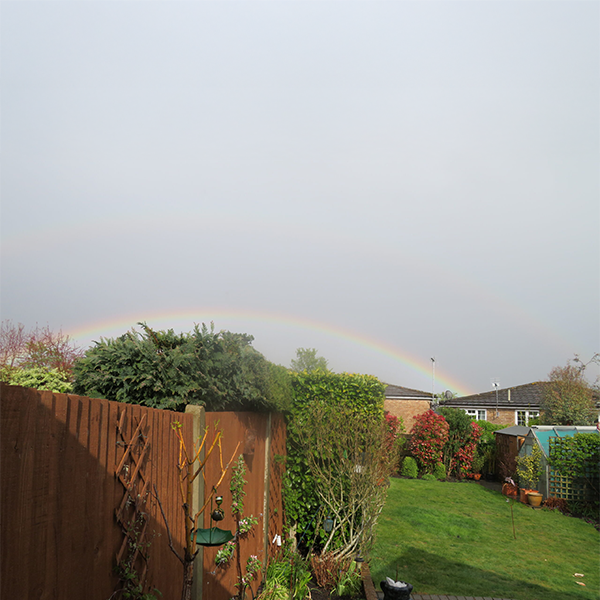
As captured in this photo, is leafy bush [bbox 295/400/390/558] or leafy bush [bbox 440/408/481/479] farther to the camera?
leafy bush [bbox 440/408/481/479]

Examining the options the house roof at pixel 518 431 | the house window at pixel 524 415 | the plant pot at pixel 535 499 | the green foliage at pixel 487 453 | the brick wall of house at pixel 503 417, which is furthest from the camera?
the brick wall of house at pixel 503 417

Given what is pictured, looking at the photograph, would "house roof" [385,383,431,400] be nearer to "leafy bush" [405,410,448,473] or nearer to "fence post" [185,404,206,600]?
"leafy bush" [405,410,448,473]

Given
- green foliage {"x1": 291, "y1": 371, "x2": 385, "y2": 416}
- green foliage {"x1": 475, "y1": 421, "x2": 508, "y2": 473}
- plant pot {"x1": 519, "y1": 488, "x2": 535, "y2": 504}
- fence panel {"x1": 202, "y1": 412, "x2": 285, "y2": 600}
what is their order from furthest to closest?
green foliage {"x1": 475, "y1": 421, "x2": 508, "y2": 473} → plant pot {"x1": 519, "y1": 488, "x2": 535, "y2": 504} → green foliage {"x1": 291, "y1": 371, "x2": 385, "y2": 416} → fence panel {"x1": 202, "y1": 412, "x2": 285, "y2": 600}

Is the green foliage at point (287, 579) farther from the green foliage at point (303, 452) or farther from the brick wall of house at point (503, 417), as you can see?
the brick wall of house at point (503, 417)

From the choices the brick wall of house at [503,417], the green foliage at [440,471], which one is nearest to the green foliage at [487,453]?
the green foliage at [440,471]

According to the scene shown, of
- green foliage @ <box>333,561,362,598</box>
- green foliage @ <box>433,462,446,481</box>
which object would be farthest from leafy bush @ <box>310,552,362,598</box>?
green foliage @ <box>433,462,446,481</box>

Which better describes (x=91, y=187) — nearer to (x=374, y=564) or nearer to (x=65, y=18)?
(x=65, y=18)

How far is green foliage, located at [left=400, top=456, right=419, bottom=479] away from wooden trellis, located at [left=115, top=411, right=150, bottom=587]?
1639cm

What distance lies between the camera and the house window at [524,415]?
1116 inches

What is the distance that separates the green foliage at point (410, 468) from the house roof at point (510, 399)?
15630 mm

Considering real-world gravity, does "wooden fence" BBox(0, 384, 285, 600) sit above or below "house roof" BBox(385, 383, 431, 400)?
above

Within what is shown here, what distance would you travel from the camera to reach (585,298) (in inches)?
762

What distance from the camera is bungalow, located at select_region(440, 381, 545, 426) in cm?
2910

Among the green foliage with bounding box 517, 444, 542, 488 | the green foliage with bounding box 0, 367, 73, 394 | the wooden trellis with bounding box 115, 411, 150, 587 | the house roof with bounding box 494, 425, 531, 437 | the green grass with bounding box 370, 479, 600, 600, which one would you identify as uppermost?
the green foliage with bounding box 0, 367, 73, 394
